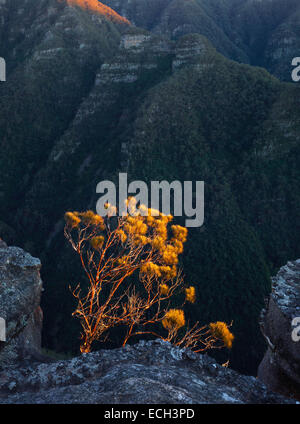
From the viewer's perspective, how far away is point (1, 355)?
774cm

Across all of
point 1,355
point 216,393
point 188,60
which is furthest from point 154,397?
point 188,60

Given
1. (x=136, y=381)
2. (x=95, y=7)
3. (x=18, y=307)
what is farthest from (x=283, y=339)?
(x=95, y=7)

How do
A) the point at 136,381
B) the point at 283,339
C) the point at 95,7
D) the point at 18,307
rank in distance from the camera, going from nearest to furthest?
1. the point at 136,381
2. the point at 283,339
3. the point at 18,307
4. the point at 95,7

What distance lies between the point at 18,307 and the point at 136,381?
5.34 metres

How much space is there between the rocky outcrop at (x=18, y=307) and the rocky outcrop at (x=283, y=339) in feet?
21.0

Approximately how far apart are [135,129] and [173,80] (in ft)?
34.4

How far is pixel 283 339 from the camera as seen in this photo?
23.3 feet

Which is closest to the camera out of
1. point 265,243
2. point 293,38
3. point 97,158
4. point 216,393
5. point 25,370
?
point 216,393

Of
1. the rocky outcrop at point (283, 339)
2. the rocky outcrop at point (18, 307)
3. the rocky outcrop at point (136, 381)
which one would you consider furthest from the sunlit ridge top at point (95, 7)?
the rocky outcrop at point (136, 381)

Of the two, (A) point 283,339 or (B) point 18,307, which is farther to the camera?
(B) point 18,307

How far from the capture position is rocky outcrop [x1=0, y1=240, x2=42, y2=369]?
26.2 ft

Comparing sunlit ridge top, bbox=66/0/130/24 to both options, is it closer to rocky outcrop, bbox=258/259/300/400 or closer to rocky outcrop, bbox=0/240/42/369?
rocky outcrop, bbox=0/240/42/369

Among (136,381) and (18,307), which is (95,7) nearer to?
(18,307)

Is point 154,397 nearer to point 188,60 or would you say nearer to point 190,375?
point 190,375
